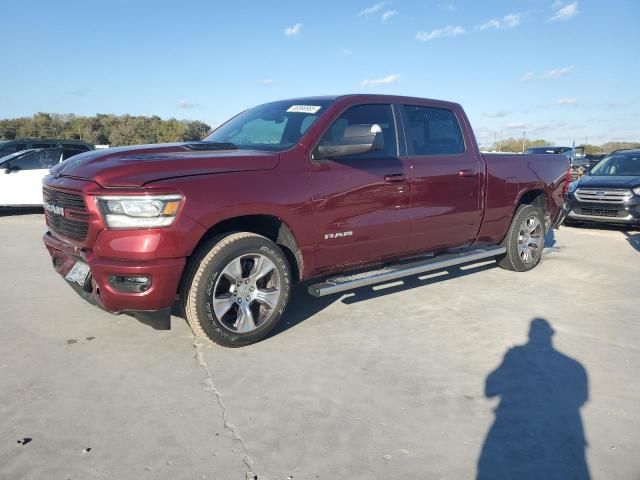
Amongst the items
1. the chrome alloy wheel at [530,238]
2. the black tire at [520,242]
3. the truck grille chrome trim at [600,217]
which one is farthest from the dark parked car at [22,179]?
the truck grille chrome trim at [600,217]

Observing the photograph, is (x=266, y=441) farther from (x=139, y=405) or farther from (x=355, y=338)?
(x=355, y=338)

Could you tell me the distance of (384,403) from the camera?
119 inches

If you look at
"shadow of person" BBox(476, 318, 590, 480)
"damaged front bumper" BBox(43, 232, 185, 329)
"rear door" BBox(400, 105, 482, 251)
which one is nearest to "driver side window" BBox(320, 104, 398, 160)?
"rear door" BBox(400, 105, 482, 251)

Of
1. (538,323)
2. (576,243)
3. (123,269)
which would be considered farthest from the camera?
(576,243)

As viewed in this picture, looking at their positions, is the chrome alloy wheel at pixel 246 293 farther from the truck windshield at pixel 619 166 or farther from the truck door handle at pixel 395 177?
the truck windshield at pixel 619 166

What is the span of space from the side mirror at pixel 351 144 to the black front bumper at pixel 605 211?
7.02 metres

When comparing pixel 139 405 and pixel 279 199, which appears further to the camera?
pixel 279 199

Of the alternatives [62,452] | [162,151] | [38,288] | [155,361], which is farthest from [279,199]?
[38,288]

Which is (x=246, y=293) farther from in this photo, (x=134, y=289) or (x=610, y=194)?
(x=610, y=194)

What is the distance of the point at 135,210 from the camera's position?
321 centimetres

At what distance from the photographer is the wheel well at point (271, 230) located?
12.3ft

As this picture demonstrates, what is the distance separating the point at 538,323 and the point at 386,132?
86.9 inches

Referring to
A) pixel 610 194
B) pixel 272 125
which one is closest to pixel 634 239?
pixel 610 194

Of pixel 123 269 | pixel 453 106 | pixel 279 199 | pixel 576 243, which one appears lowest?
pixel 576 243
